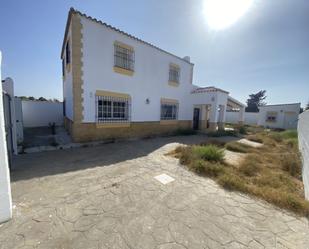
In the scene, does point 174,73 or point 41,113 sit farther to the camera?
point 41,113

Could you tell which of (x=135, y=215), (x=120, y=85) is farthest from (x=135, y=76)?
(x=135, y=215)

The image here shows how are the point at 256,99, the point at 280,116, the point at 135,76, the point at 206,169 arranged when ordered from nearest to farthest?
1. the point at 206,169
2. the point at 135,76
3. the point at 280,116
4. the point at 256,99

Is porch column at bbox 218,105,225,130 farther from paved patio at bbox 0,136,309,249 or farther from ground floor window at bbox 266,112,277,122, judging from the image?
ground floor window at bbox 266,112,277,122

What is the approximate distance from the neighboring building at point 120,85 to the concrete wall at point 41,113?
5232mm

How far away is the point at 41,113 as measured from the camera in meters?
13.4

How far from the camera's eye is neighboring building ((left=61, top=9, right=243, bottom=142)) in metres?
7.51

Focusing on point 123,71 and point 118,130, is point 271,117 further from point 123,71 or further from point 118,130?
point 118,130

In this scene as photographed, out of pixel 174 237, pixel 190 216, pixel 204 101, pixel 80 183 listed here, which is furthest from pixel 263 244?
pixel 204 101

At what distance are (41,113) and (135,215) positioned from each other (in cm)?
1470

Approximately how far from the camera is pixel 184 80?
1307cm

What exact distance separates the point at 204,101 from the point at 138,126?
6.53 metres

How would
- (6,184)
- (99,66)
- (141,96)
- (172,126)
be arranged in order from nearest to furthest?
(6,184)
(99,66)
(141,96)
(172,126)

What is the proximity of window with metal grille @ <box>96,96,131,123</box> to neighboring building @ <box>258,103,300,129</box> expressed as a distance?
74.1ft

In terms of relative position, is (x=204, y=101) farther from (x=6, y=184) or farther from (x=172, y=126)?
(x=6, y=184)
